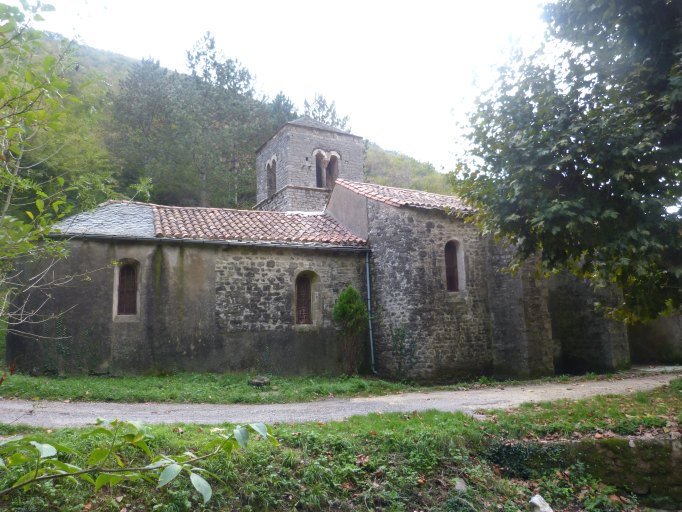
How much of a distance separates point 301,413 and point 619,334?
37.2ft

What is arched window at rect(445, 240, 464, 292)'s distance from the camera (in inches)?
603

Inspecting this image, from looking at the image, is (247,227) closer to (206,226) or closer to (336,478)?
(206,226)

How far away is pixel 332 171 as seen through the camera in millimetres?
24359

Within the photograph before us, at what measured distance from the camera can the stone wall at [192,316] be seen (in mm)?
12391

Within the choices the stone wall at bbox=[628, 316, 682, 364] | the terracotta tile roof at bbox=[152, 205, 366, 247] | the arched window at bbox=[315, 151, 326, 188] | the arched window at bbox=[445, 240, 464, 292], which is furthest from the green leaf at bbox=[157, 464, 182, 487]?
the arched window at bbox=[315, 151, 326, 188]

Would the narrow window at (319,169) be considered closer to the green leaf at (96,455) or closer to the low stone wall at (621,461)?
the low stone wall at (621,461)

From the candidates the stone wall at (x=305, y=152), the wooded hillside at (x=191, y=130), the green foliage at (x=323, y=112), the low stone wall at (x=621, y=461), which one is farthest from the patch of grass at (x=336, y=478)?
the green foliage at (x=323, y=112)

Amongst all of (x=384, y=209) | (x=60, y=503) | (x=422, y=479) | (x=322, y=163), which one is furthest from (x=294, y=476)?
(x=322, y=163)

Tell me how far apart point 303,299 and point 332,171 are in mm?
10579

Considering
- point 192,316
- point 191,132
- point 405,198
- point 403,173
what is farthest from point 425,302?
point 403,173

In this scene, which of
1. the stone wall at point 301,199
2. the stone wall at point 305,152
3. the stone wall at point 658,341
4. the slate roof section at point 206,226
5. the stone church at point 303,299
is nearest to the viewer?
the stone church at point 303,299

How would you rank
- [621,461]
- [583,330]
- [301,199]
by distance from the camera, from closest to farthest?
[621,461], [583,330], [301,199]

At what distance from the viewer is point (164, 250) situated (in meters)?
13.5

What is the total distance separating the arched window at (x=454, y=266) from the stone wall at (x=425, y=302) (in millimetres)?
158
